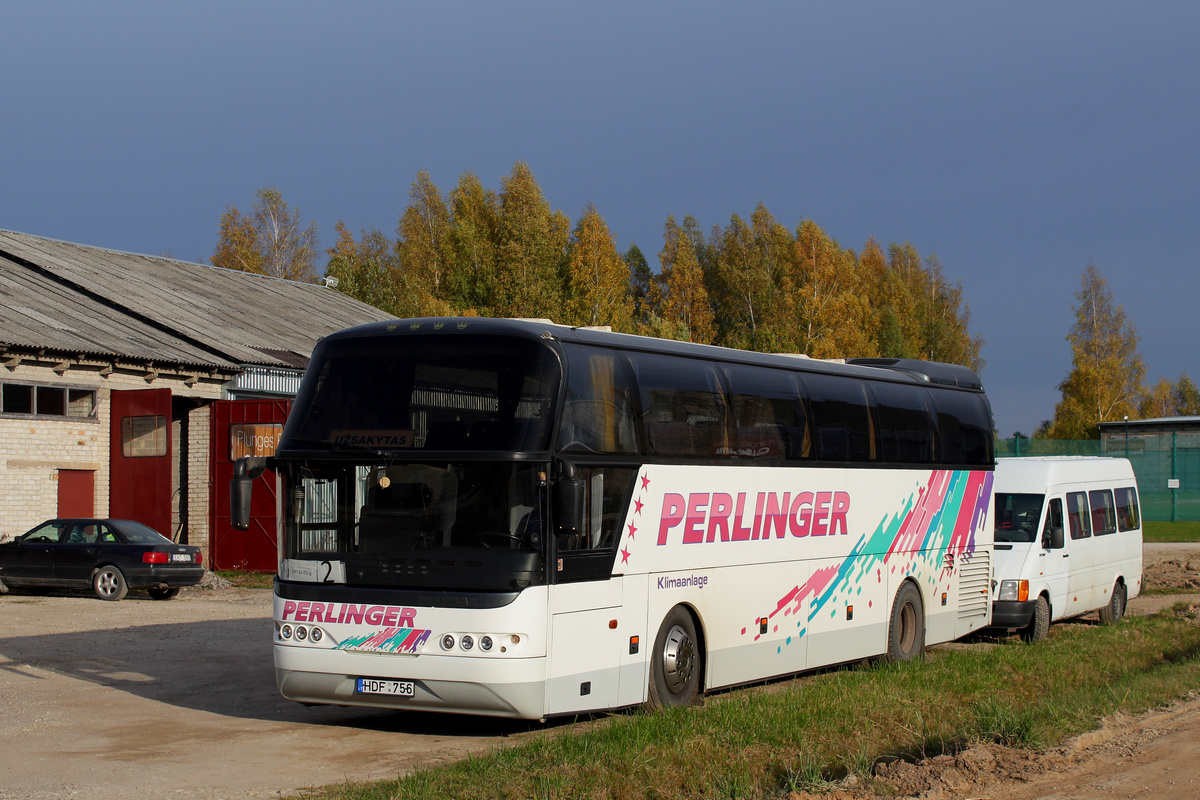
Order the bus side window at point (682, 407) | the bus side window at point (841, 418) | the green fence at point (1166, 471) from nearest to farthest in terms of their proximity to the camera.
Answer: the bus side window at point (682, 407) < the bus side window at point (841, 418) < the green fence at point (1166, 471)

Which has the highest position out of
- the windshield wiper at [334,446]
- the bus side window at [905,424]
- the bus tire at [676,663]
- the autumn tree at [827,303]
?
the autumn tree at [827,303]

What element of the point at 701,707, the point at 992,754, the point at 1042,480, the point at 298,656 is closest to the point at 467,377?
the point at 298,656

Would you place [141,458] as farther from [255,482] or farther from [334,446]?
[334,446]

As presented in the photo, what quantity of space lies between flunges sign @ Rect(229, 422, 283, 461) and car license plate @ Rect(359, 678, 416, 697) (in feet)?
65.6

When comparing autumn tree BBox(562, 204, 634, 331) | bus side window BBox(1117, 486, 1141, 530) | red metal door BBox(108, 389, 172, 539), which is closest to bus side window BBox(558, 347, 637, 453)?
bus side window BBox(1117, 486, 1141, 530)

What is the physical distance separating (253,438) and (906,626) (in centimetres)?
1887

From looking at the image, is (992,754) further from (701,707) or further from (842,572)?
(842,572)

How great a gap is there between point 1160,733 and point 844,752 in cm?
271

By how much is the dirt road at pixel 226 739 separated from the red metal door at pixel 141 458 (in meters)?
13.5

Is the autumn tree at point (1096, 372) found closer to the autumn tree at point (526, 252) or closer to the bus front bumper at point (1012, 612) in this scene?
the autumn tree at point (526, 252)

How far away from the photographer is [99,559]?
23.0m

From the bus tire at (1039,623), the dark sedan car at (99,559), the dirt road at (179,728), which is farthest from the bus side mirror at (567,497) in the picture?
the dark sedan car at (99,559)

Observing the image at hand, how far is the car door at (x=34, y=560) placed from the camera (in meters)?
23.4

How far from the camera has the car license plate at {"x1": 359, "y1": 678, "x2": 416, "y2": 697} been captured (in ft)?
30.8
